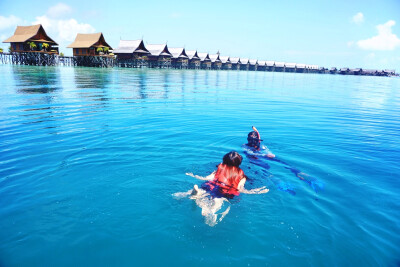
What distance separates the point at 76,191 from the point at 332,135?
25.1ft

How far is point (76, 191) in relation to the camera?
3.88 meters

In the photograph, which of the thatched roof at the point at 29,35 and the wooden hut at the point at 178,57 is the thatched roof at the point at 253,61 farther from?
the thatched roof at the point at 29,35

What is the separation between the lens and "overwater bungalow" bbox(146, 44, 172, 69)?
49656 mm

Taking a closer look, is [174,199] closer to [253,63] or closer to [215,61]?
[215,61]

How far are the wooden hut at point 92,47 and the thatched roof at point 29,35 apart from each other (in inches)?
151

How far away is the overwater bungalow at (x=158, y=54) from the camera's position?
49.7 m

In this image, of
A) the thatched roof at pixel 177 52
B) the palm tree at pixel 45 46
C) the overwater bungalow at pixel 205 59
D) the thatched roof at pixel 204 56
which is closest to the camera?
the palm tree at pixel 45 46

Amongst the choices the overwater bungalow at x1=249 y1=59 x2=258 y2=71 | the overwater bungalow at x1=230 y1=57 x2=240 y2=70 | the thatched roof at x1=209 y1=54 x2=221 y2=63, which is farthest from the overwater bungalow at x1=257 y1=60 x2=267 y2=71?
the thatched roof at x1=209 y1=54 x2=221 y2=63

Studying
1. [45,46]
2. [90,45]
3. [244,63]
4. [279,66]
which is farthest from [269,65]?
[45,46]

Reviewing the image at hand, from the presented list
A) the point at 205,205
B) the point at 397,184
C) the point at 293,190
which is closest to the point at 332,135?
the point at 397,184

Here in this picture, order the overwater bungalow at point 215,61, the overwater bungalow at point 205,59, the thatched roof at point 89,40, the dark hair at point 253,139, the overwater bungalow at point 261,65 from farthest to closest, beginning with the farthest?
1. the overwater bungalow at point 261,65
2. the overwater bungalow at point 215,61
3. the overwater bungalow at point 205,59
4. the thatched roof at point 89,40
5. the dark hair at point 253,139

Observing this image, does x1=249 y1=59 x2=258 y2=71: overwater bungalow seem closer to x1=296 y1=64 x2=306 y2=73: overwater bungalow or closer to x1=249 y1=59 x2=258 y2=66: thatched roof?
x1=249 y1=59 x2=258 y2=66: thatched roof

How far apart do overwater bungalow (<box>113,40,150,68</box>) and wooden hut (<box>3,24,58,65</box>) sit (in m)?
11.1

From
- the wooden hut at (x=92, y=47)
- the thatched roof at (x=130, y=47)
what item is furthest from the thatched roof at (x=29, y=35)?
the thatched roof at (x=130, y=47)
